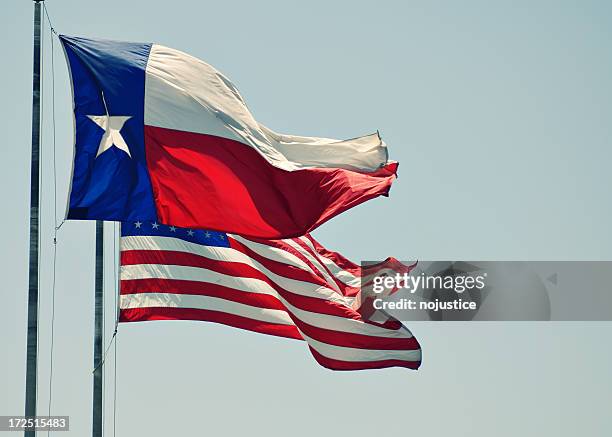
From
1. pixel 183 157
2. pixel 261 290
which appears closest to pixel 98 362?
pixel 183 157

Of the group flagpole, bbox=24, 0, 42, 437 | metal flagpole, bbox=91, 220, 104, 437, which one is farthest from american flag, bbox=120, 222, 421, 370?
flagpole, bbox=24, 0, 42, 437

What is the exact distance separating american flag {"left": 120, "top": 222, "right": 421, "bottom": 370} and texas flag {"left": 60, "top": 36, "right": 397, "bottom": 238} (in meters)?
2.68

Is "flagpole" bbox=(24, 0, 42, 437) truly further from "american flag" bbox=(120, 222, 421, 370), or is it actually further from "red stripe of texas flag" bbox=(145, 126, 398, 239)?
"american flag" bbox=(120, 222, 421, 370)

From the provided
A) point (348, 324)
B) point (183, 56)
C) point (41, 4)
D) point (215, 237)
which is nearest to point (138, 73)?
point (183, 56)

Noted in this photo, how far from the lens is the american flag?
31312mm

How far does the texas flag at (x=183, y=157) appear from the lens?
26.8 metres

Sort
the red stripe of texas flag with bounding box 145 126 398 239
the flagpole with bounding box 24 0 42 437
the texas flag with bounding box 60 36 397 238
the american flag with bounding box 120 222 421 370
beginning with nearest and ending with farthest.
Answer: the flagpole with bounding box 24 0 42 437 < the texas flag with bounding box 60 36 397 238 < the red stripe of texas flag with bounding box 145 126 398 239 < the american flag with bounding box 120 222 421 370

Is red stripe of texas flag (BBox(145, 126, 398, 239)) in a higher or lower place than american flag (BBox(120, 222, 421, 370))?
higher

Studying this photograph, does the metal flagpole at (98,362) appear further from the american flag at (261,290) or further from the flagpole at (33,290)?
the flagpole at (33,290)

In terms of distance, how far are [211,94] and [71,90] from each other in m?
3.25

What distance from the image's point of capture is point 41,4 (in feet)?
81.9

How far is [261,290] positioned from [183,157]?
5307 mm

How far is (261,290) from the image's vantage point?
32344 millimetres

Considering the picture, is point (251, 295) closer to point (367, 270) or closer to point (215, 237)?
point (215, 237)
